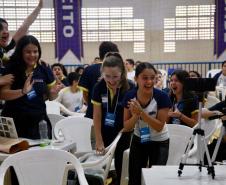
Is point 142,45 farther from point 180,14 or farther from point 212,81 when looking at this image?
point 212,81

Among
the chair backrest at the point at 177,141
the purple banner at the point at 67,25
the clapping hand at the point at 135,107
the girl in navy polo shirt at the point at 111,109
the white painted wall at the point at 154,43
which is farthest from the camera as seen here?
the white painted wall at the point at 154,43

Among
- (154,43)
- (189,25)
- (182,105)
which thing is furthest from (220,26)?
(182,105)

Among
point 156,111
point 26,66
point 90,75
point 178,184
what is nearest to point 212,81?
point 178,184

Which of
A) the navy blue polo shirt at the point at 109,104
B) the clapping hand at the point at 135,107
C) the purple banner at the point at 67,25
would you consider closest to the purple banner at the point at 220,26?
the purple banner at the point at 67,25

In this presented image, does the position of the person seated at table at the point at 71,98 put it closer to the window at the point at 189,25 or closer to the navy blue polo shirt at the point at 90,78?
the navy blue polo shirt at the point at 90,78

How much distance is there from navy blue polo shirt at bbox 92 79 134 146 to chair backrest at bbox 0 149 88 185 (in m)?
0.77

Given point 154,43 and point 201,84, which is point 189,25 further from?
point 201,84

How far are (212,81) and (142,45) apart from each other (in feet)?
26.0

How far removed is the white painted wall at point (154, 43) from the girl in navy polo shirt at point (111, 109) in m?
6.66

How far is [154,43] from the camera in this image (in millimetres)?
9594

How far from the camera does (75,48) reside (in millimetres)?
9188

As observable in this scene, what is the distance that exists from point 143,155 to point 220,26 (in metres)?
7.39

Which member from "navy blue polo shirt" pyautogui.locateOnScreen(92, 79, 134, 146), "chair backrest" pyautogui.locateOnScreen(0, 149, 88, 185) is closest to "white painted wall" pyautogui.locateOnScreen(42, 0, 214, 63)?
"navy blue polo shirt" pyautogui.locateOnScreen(92, 79, 134, 146)

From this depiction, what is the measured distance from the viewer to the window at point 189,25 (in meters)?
9.45
